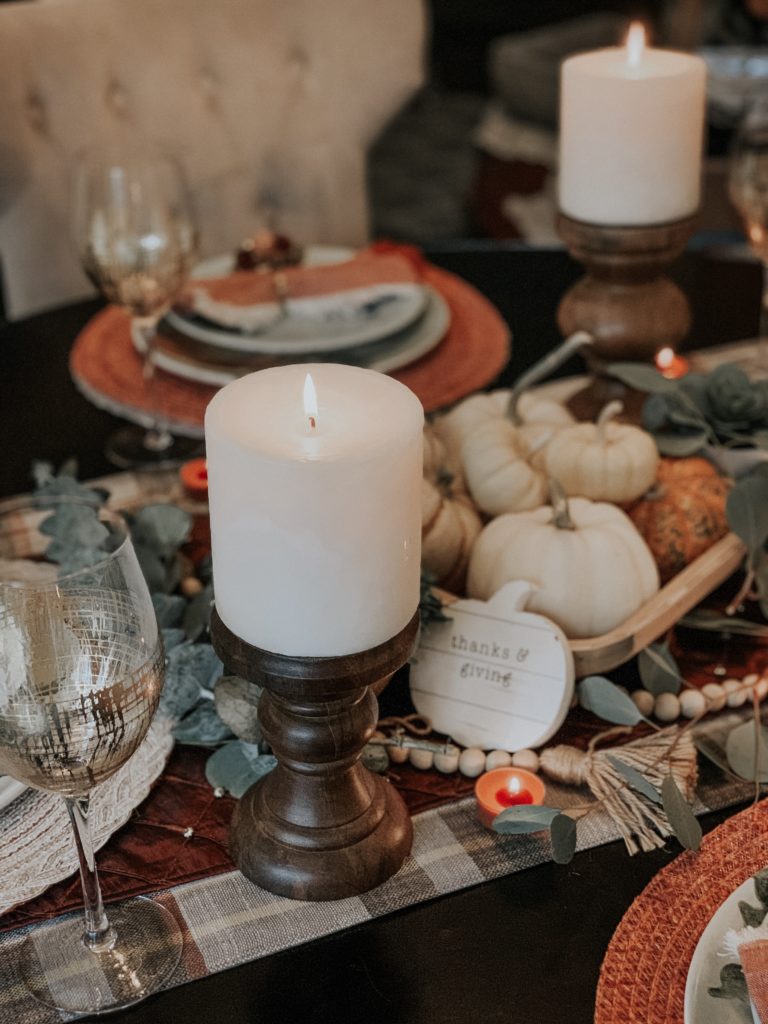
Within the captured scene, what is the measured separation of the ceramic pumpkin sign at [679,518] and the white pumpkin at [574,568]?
0.19 ft

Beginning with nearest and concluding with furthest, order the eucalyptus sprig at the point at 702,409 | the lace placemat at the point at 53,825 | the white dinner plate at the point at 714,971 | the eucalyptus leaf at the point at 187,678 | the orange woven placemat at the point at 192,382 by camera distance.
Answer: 1. the white dinner plate at the point at 714,971
2. the lace placemat at the point at 53,825
3. the eucalyptus leaf at the point at 187,678
4. the eucalyptus sprig at the point at 702,409
5. the orange woven placemat at the point at 192,382

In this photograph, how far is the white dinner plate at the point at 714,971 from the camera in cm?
56

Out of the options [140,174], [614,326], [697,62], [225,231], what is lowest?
[225,231]

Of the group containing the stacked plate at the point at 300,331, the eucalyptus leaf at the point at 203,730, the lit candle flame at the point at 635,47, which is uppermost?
the lit candle flame at the point at 635,47

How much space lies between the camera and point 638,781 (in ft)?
2.28

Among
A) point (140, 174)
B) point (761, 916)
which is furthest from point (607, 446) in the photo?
point (140, 174)

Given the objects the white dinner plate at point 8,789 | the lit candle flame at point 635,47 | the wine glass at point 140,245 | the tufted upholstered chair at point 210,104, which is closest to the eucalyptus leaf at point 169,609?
the white dinner plate at point 8,789

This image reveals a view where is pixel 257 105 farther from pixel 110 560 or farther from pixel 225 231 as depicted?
pixel 110 560

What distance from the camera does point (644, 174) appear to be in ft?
3.36

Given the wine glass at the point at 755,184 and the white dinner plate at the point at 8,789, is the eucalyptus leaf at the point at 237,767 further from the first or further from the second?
the wine glass at the point at 755,184

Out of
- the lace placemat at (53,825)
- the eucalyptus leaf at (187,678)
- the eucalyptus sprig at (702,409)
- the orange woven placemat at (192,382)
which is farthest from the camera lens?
the orange woven placemat at (192,382)

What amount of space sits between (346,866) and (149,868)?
11cm

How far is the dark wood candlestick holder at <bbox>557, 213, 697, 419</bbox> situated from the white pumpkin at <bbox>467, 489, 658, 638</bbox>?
1.00 ft

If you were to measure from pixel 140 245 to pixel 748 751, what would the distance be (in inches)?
29.1
